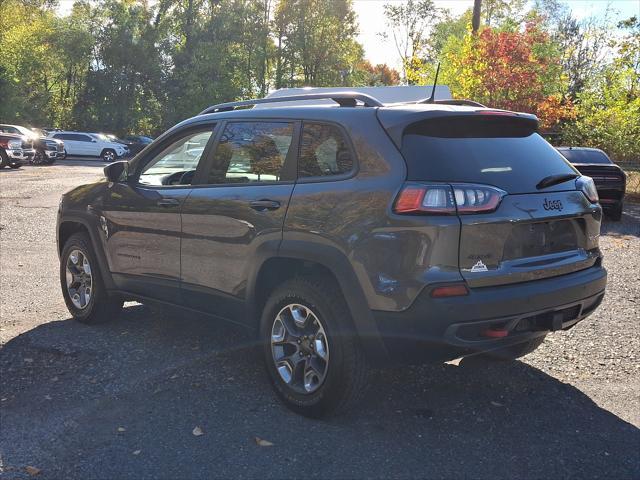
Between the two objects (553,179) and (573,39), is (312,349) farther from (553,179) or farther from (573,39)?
(573,39)

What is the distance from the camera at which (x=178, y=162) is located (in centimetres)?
493

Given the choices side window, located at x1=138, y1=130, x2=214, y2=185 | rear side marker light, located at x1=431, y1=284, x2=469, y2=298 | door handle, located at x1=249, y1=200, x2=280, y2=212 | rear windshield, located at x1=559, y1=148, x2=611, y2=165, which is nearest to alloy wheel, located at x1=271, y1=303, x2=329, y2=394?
door handle, located at x1=249, y1=200, x2=280, y2=212

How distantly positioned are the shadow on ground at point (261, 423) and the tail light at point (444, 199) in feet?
4.15

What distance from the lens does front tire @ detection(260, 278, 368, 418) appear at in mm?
3514

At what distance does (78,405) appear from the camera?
3.93 meters

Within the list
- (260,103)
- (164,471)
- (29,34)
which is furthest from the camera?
(29,34)

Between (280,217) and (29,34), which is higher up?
(29,34)

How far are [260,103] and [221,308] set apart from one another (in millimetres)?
1522

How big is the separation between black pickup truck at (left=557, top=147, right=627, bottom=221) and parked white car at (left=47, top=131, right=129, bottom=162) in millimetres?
29635

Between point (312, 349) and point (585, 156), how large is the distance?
37.2 feet

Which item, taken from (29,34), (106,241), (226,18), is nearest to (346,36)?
(226,18)

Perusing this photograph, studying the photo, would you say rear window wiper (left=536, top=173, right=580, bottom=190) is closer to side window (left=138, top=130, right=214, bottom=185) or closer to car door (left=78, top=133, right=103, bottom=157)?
side window (left=138, top=130, right=214, bottom=185)

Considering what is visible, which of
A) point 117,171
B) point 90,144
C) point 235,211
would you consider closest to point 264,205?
point 235,211

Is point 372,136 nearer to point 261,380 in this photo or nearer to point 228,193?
point 228,193
